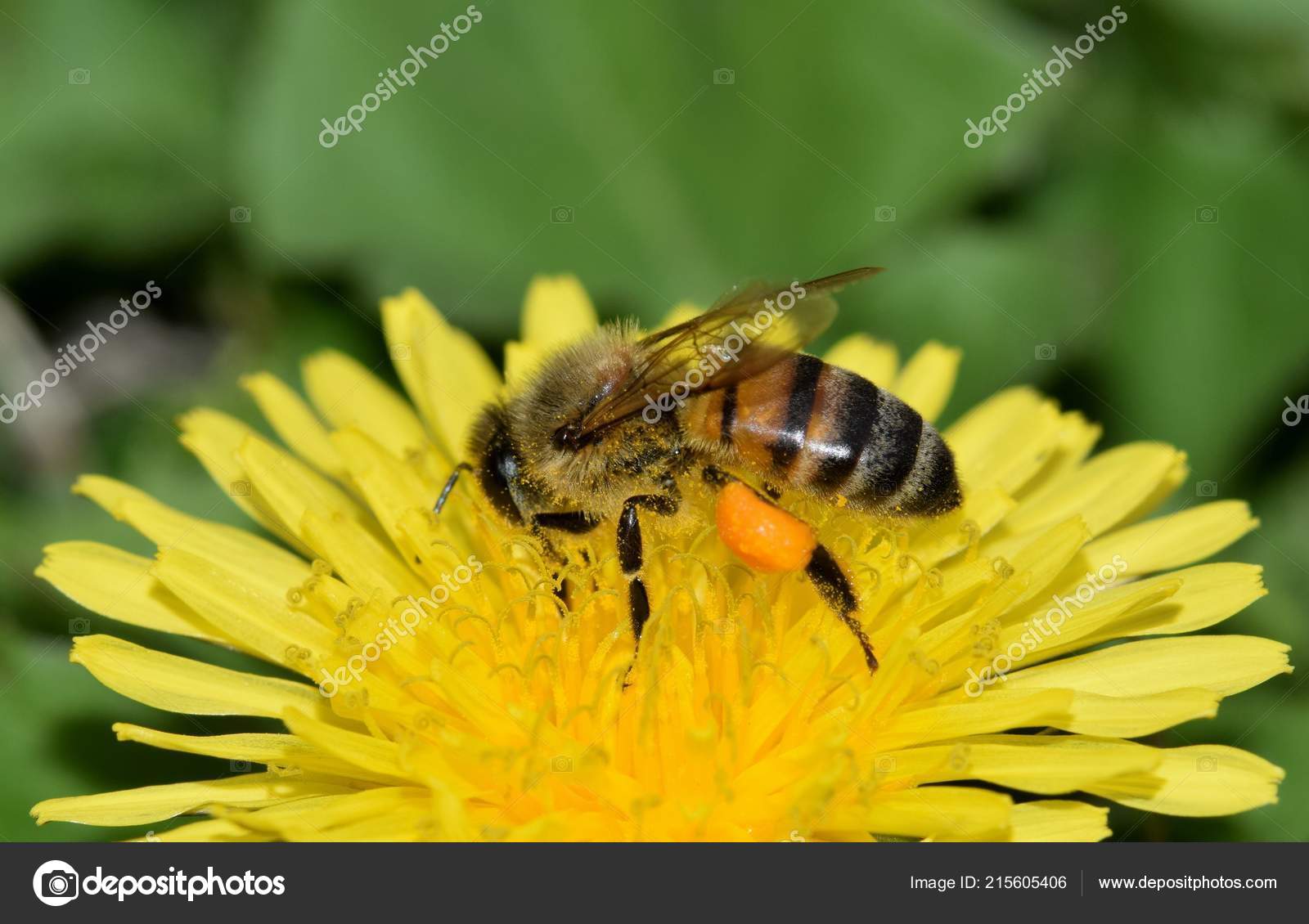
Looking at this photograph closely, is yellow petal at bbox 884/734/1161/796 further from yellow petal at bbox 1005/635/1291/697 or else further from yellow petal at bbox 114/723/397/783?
yellow petal at bbox 114/723/397/783

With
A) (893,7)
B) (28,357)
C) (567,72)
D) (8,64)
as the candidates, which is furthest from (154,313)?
(893,7)

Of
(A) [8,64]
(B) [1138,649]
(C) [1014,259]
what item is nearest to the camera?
(B) [1138,649]

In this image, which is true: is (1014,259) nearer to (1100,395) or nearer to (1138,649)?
(1100,395)

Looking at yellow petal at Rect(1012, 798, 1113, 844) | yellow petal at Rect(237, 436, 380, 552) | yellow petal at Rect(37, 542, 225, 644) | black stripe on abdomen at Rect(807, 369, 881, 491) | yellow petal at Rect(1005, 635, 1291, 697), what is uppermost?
yellow petal at Rect(237, 436, 380, 552)

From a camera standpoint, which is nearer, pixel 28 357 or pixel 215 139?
pixel 28 357

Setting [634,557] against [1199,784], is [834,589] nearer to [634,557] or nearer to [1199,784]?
[634,557]

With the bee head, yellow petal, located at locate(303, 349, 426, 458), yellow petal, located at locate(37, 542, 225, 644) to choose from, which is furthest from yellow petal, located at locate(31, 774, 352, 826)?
yellow petal, located at locate(303, 349, 426, 458)

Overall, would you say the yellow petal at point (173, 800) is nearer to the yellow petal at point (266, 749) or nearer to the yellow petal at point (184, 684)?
the yellow petal at point (266, 749)

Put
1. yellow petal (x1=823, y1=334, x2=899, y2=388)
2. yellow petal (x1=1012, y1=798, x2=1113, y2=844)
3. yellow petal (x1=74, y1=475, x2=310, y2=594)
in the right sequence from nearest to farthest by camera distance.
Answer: yellow petal (x1=1012, y1=798, x2=1113, y2=844)
yellow petal (x1=74, y1=475, x2=310, y2=594)
yellow petal (x1=823, y1=334, x2=899, y2=388)
